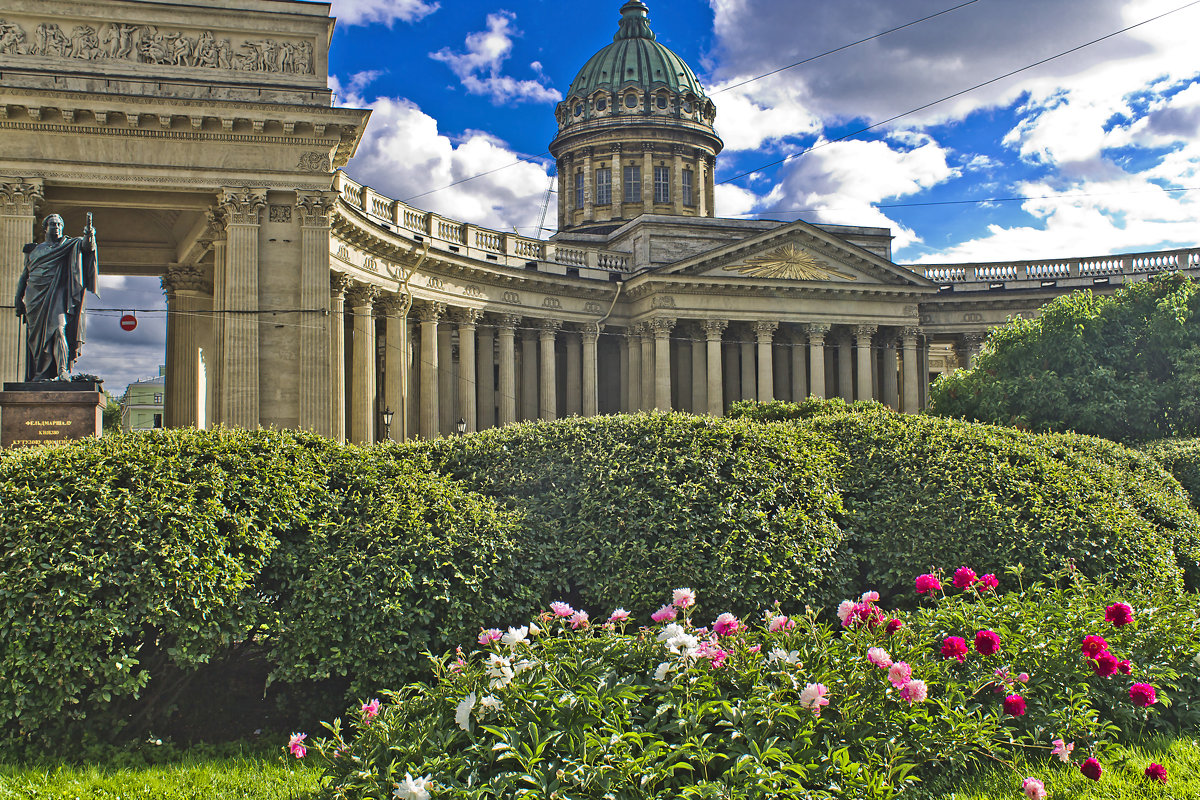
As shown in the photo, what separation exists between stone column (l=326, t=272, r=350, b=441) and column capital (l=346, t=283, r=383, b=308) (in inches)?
32.0

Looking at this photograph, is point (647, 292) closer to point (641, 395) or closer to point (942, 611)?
point (641, 395)

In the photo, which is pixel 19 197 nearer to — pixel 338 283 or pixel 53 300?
pixel 338 283

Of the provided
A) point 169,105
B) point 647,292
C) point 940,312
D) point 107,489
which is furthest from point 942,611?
point 940,312

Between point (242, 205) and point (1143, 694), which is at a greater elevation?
point (242, 205)

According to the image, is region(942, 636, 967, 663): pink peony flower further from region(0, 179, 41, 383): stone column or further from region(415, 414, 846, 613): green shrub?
region(0, 179, 41, 383): stone column

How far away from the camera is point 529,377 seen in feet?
140

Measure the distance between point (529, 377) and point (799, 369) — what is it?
15018mm

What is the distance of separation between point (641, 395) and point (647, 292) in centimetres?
535

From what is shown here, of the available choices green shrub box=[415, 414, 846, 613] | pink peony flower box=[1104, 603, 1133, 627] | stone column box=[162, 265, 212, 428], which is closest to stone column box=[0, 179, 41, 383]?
stone column box=[162, 265, 212, 428]

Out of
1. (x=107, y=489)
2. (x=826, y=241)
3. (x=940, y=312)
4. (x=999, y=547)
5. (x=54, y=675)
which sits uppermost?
(x=826, y=241)

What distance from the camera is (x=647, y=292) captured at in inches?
1705

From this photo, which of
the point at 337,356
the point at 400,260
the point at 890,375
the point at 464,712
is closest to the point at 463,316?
the point at 400,260

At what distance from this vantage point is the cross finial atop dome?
2653 inches

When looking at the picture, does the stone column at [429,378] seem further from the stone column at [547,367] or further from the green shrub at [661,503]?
the green shrub at [661,503]
